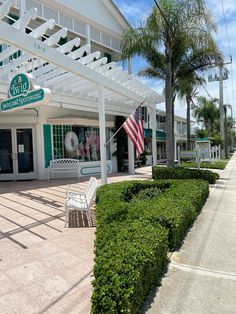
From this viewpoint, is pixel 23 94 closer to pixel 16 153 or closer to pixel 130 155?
pixel 16 153

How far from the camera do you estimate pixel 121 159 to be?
17.7 metres

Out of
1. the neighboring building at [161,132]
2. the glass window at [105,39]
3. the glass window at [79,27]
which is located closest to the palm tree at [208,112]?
the neighboring building at [161,132]

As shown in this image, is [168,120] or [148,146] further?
[148,146]

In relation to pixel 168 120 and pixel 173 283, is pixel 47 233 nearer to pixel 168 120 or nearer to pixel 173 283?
pixel 173 283

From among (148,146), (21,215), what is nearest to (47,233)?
(21,215)

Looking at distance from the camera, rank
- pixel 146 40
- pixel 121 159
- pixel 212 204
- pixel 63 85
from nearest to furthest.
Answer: pixel 212 204, pixel 63 85, pixel 146 40, pixel 121 159

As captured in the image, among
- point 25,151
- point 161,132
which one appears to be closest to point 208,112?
point 161,132

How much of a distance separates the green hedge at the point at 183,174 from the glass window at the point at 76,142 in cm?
469

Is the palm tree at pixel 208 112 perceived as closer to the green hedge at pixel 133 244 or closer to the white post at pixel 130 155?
the white post at pixel 130 155

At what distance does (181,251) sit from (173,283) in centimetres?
113

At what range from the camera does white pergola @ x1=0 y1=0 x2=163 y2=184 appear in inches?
246

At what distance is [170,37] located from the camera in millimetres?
12445

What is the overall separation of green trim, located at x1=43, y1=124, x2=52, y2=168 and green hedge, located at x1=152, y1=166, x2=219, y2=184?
5.14 meters

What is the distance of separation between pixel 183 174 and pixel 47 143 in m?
6.57
